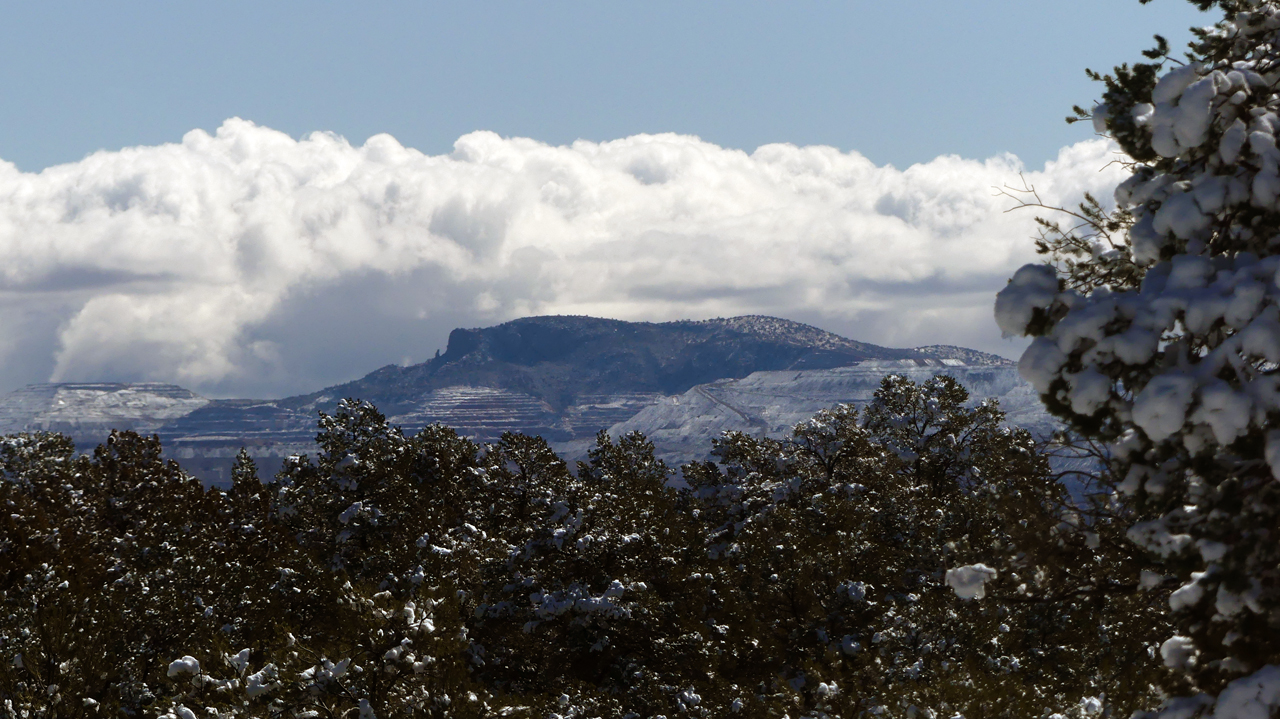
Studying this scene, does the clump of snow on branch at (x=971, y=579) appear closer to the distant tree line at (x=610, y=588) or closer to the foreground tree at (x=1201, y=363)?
the distant tree line at (x=610, y=588)

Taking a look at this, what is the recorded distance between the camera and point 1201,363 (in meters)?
7.16

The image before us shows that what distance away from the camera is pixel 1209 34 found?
9.31 m

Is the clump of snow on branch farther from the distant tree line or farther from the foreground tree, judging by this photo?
the foreground tree

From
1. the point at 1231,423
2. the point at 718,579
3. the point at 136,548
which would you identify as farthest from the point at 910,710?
the point at 136,548

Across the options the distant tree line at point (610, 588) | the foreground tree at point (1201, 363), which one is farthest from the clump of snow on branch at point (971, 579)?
the foreground tree at point (1201, 363)

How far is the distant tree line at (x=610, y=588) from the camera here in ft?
42.0

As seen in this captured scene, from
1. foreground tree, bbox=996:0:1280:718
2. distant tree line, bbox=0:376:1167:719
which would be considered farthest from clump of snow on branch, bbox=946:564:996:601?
foreground tree, bbox=996:0:1280:718

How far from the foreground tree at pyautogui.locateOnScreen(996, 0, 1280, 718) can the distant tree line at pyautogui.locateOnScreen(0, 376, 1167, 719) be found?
133 cm

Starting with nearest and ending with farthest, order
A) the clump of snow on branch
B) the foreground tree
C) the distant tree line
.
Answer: the foreground tree, the clump of snow on branch, the distant tree line

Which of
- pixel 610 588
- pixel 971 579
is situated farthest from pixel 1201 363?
pixel 610 588

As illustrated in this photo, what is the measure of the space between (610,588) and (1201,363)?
63.4ft

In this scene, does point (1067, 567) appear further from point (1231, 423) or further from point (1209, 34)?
point (1209, 34)

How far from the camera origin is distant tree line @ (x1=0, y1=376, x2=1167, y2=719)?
42.0 feet

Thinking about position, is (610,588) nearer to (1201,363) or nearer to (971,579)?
(971,579)
